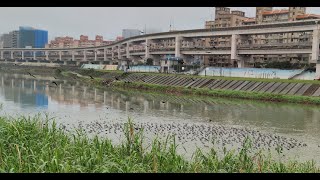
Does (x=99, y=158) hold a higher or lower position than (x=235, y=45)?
lower

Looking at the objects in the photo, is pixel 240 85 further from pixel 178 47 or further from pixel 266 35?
pixel 266 35

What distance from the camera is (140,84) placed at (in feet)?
160

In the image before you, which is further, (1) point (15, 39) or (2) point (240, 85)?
(1) point (15, 39)

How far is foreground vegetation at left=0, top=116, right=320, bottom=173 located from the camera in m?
6.79

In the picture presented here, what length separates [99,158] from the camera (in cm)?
742

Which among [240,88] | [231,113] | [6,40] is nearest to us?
[231,113]

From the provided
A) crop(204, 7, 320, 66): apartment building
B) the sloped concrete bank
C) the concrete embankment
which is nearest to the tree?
crop(204, 7, 320, 66): apartment building

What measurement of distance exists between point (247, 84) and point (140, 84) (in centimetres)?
1463

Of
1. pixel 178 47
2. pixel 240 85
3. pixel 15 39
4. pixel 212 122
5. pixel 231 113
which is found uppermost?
pixel 15 39

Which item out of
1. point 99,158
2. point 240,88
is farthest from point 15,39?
point 99,158

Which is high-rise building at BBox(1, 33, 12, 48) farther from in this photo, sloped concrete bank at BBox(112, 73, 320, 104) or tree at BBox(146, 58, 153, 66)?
sloped concrete bank at BBox(112, 73, 320, 104)

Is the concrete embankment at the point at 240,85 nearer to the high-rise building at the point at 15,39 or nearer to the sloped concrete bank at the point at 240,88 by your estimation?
the sloped concrete bank at the point at 240,88

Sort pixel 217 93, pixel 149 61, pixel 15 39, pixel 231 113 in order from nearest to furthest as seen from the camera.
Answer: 1. pixel 231 113
2. pixel 217 93
3. pixel 149 61
4. pixel 15 39
